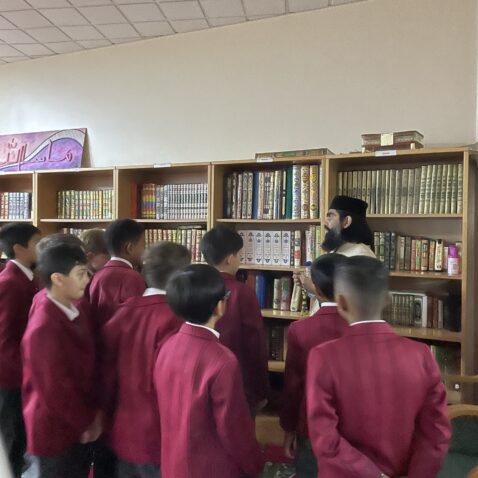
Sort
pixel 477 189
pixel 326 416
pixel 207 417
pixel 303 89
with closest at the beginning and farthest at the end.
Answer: pixel 326 416, pixel 207 417, pixel 477 189, pixel 303 89

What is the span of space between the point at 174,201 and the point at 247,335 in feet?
5.58

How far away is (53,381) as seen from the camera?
4.94 feet

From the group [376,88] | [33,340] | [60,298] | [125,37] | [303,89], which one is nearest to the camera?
[33,340]

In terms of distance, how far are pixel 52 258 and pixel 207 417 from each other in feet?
2.71

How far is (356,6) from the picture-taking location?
10.3ft

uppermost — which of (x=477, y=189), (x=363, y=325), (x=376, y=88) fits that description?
(x=376, y=88)

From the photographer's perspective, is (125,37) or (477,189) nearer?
(477,189)

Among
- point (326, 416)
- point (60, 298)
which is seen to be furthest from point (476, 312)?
point (60, 298)

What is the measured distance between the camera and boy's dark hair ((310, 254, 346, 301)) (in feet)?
5.17

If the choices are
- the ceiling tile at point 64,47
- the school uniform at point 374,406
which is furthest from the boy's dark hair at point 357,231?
the ceiling tile at point 64,47

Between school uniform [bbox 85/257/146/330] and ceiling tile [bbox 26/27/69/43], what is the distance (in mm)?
2533

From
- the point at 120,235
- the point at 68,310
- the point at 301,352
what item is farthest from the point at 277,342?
the point at 68,310

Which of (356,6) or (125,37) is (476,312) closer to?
(356,6)

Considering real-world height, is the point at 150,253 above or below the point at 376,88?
below
